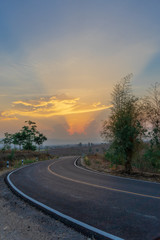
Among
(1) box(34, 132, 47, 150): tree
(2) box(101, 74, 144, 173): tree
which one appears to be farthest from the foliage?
(2) box(101, 74, 144, 173): tree

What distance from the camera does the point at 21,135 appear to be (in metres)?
48.9

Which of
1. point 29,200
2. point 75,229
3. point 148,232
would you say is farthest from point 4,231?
point 148,232

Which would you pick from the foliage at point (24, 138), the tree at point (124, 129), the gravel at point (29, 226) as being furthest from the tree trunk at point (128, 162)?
the foliage at point (24, 138)

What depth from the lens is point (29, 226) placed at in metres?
5.07

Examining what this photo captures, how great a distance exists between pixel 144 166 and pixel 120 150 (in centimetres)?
599

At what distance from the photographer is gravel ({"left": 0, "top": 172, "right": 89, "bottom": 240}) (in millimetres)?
4465

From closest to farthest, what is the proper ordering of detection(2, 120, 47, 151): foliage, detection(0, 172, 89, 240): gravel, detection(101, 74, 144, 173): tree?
detection(0, 172, 89, 240): gravel < detection(101, 74, 144, 173): tree < detection(2, 120, 47, 151): foliage

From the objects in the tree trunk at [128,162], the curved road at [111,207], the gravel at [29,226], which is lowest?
the gravel at [29,226]

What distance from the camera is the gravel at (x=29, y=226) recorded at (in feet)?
14.6

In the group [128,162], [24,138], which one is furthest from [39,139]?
[128,162]

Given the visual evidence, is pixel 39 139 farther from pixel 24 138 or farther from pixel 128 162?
pixel 128 162

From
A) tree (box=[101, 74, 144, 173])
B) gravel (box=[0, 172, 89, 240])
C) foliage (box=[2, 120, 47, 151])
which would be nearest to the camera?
gravel (box=[0, 172, 89, 240])

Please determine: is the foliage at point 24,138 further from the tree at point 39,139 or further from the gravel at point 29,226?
the gravel at point 29,226

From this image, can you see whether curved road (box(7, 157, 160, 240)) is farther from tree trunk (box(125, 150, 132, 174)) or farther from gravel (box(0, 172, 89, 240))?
tree trunk (box(125, 150, 132, 174))
